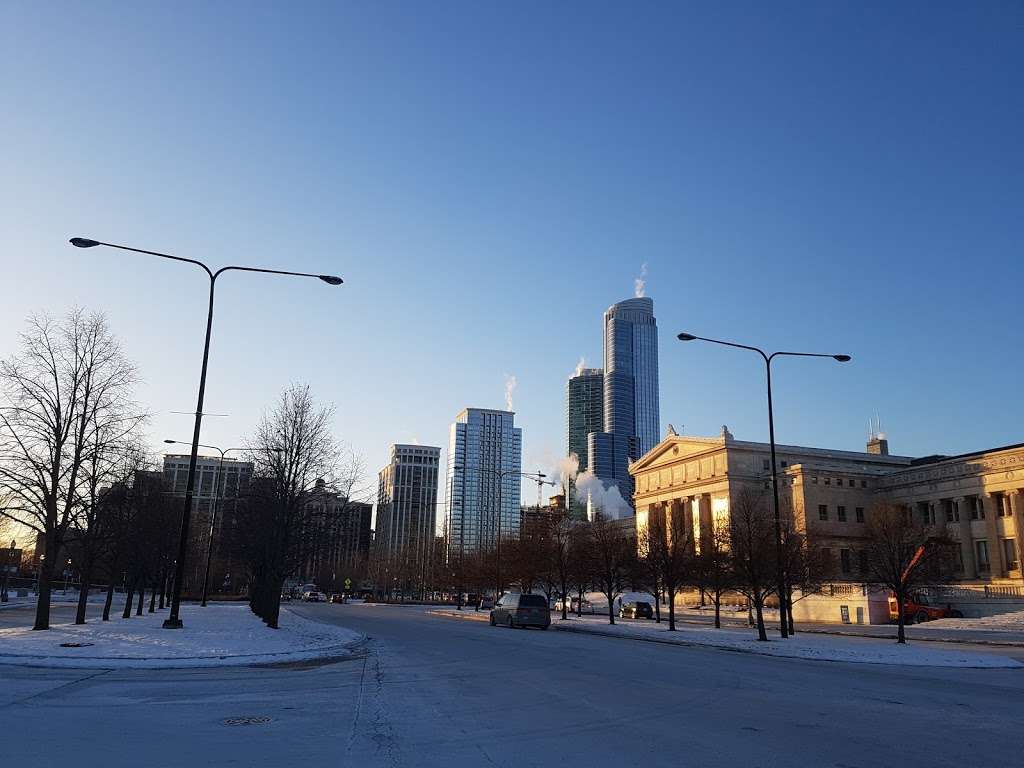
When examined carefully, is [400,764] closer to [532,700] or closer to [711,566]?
[532,700]

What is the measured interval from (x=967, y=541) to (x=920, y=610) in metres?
30.9

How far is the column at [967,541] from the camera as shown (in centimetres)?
7494

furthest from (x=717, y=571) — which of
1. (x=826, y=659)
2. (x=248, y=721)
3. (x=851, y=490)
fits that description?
(x=851, y=490)

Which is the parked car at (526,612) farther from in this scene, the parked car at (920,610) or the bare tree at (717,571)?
the parked car at (920,610)

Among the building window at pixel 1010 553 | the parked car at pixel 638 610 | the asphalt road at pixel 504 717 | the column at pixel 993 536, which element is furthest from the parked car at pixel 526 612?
the building window at pixel 1010 553

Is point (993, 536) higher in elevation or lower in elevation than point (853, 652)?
higher

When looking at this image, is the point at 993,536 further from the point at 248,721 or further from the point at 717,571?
the point at 248,721

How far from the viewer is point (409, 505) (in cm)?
14125

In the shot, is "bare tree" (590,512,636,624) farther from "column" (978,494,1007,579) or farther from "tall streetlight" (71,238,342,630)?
"column" (978,494,1007,579)

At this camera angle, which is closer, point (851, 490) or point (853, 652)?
point (853, 652)

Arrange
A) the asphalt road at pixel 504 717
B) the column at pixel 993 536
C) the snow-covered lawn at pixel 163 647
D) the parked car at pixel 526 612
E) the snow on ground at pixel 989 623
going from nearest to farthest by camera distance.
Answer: the asphalt road at pixel 504 717 < the snow-covered lawn at pixel 163 647 < the parked car at pixel 526 612 < the snow on ground at pixel 989 623 < the column at pixel 993 536

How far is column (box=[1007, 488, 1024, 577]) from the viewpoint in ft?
226

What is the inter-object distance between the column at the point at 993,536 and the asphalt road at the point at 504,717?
2465 inches

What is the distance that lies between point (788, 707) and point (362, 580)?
135277 mm
